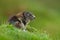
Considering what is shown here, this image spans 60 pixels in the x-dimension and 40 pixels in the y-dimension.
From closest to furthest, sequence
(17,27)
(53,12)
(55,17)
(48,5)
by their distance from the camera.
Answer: (17,27) < (55,17) < (53,12) < (48,5)

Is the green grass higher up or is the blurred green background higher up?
the blurred green background

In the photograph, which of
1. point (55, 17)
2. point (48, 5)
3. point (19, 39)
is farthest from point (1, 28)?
point (48, 5)

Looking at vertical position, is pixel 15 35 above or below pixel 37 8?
below

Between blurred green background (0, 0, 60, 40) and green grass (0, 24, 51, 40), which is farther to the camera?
blurred green background (0, 0, 60, 40)

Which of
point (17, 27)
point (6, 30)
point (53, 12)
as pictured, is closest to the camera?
point (6, 30)

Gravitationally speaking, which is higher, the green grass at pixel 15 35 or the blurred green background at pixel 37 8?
the blurred green background at pixel 37 8

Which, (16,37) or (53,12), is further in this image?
(53,12)

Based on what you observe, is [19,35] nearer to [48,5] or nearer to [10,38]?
[10,38]

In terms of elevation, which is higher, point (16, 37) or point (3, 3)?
point (3, 3)

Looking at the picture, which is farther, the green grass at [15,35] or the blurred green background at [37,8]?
the blurred green background at [37,8]

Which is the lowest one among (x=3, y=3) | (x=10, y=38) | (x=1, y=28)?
(x=10, y=38)

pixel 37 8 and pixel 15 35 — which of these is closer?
pixel 15 35
